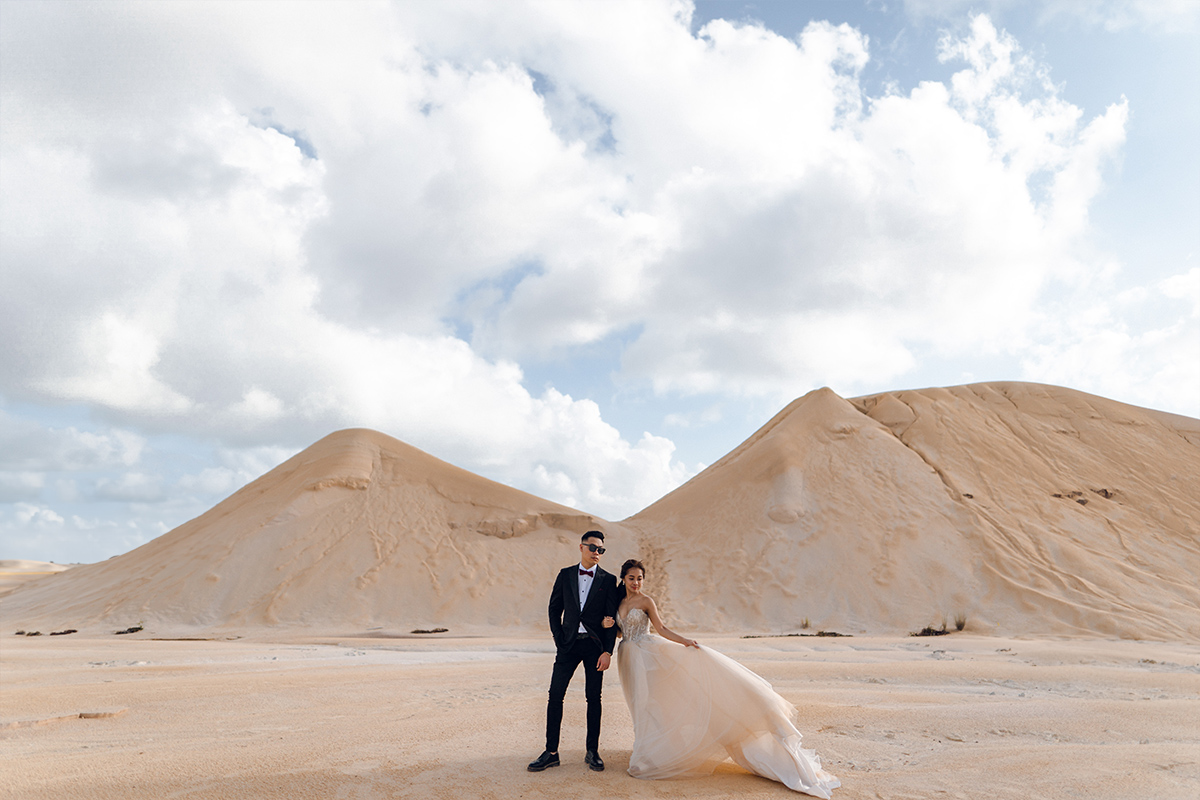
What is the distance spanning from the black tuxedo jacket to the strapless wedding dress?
0.26 metres

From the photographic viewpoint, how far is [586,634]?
547 cm

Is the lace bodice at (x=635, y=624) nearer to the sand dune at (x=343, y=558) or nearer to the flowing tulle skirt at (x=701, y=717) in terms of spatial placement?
the flowing tulle skirt at (x=701, y=717)

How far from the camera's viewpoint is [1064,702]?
8.77 metres

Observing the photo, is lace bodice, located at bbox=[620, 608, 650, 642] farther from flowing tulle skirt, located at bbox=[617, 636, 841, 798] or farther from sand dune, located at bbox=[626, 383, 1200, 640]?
sand dune, located at bbox=[626, 383, 1200, 640]

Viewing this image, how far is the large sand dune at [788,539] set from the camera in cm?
2391

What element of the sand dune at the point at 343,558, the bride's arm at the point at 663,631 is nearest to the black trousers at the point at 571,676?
the bride's arm at the point at 663,631

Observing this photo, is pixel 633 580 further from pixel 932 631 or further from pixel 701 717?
pixel 932 631

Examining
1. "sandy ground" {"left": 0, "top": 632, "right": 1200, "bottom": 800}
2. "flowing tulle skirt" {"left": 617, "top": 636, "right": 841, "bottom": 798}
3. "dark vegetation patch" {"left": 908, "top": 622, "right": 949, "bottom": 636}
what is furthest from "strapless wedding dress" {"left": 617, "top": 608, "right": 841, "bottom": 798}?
"dark vegetation patch" {"left": 908, "top": 622, "right": 949, "bottom": 636}

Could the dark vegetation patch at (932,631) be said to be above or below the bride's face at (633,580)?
below

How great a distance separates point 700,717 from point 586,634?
1.02 metres

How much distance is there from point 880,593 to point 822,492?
5483 millimetres

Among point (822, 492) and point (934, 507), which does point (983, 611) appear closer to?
point (934, 507)

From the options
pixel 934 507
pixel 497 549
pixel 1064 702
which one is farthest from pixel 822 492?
pixel 1064 702

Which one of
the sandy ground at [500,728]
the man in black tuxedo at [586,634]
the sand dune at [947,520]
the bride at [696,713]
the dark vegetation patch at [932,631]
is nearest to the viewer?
the sandy ground at [500,728]
